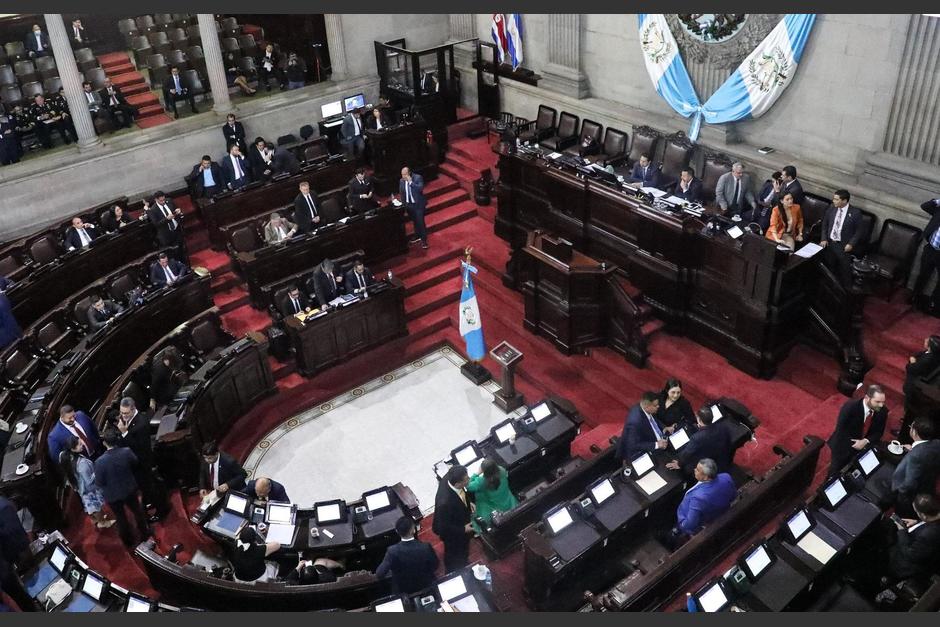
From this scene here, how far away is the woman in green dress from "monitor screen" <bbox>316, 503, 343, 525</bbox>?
1209 millimetres

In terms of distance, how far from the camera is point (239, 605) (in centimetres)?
625

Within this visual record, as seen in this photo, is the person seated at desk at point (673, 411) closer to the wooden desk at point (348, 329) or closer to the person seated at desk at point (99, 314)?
the wooden desk at point (348, 329)

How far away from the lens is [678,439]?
7.20 meters

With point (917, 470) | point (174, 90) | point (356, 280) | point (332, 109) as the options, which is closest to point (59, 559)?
point (356, 280)

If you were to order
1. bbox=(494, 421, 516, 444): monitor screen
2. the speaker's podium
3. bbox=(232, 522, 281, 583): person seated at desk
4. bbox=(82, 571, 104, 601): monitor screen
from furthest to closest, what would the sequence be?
the speaker's podium
bbox=(494, 421, 516, 444): monitor screen
bbox=(232, 522, 281, 583): person seated at desk
bbox=(82, 571, 104, 601): monitor screen

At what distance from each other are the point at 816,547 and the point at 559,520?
6.42 ft

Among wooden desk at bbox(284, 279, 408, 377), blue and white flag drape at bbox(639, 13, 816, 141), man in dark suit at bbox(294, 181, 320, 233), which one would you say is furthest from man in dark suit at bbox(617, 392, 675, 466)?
man in dark suit at bbox(294, 181, 320, 233)

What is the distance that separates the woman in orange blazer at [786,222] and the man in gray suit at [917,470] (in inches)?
113

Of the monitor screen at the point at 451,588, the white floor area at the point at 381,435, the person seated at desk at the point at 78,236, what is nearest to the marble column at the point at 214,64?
the person seated at desk at the point at 78,236

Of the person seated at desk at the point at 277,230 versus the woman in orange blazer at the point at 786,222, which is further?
the person seated at desk at the point at 277,230

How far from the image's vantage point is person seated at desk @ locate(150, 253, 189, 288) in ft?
33.2

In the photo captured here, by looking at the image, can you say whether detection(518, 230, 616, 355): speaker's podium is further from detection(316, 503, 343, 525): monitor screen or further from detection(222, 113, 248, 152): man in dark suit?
detection(222, 113, 248, 152): man in dark suit

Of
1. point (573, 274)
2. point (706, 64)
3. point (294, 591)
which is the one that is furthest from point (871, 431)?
point (706, 64)

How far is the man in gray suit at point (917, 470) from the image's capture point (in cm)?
627
